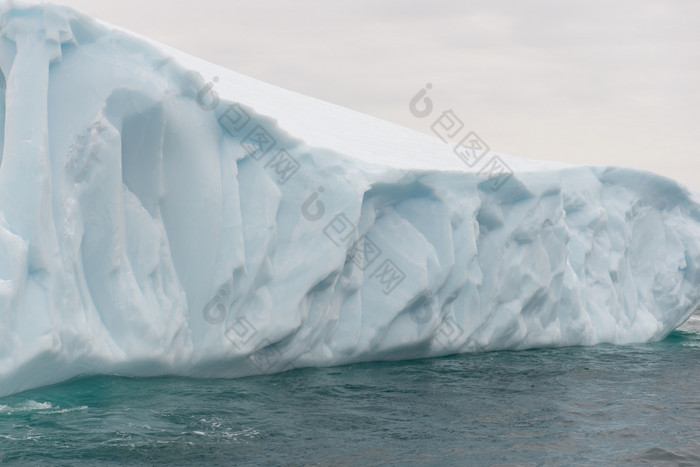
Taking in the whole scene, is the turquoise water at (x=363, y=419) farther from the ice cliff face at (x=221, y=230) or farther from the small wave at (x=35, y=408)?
the ice cliff face at (x=221, y=230)

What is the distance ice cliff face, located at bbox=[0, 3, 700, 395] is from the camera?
293 inches

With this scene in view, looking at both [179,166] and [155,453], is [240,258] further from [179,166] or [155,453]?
[155,453]

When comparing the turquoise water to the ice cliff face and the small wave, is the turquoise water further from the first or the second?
the ice cliff face

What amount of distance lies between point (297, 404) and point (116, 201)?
2.65m

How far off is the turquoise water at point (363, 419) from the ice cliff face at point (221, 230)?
46 cm

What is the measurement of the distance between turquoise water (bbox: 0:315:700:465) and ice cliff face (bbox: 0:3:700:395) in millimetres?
464

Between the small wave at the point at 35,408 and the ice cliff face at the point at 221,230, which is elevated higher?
the ice cliff face at the point at 221,230

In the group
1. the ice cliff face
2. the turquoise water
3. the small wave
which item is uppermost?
the ice cliff face

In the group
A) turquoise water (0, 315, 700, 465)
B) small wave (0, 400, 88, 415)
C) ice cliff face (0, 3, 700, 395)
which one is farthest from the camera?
ice cliff face (0, 3, 700, 395)

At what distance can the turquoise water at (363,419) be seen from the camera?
6324mm

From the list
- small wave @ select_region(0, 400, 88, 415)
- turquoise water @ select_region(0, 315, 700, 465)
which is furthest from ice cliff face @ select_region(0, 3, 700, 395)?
turquoise water @ select_region(0, 315, 700, 465)

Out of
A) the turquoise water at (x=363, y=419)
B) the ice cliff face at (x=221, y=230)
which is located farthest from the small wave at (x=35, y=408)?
the ice cliff face at (x=221, y=230)

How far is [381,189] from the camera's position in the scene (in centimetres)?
1003

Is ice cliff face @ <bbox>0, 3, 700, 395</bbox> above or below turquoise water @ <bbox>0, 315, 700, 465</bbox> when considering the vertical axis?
above
